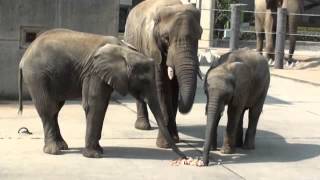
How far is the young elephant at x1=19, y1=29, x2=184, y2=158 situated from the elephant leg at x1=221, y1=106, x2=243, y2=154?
62 cm

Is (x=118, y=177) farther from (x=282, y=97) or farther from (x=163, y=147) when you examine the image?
(x=282, y=97)

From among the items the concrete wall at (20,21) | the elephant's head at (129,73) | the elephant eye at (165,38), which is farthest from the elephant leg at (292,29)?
the elephant's head at (129,73)

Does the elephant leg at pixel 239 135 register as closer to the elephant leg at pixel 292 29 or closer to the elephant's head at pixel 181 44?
the elephant's head at pixel 181 44

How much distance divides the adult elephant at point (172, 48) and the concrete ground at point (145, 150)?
60 centimetres

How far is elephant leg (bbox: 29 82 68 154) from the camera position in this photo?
7297 mm

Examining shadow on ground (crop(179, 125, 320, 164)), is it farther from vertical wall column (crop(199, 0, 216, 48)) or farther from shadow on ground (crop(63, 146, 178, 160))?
vertical wall column (crop(199, 0, 216, 48))

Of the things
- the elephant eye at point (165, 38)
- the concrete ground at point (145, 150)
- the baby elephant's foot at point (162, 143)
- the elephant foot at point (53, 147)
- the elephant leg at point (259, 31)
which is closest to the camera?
the concrete ground at point (145, 150)

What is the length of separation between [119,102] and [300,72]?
692 cm

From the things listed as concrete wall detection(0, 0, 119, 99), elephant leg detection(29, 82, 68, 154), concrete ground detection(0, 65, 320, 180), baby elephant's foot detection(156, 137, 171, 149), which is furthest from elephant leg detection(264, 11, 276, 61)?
elephant leg detection(29, 82, 68, 154)

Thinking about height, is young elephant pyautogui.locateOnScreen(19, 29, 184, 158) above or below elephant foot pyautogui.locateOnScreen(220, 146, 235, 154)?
above

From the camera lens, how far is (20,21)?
11.1m

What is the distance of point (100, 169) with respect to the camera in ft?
22.4

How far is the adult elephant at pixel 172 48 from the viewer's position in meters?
7.25

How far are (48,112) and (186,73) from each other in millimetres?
1509
